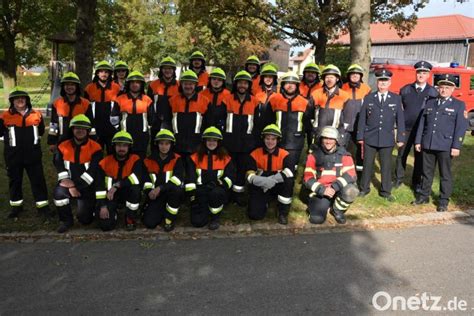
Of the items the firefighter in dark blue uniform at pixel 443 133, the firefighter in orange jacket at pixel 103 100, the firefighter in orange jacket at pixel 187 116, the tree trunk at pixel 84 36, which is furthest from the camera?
the tree trunk at pixel 84 36

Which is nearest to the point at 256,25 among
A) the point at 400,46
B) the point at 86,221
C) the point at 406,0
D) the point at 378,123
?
the point at 406,0

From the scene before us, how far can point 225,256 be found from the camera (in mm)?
4938

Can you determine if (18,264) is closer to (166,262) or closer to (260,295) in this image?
(166,262)

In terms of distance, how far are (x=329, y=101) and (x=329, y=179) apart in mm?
1348

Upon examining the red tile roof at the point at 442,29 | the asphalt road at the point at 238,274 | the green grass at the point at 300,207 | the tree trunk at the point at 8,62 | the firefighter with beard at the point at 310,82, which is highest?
the red tile roof at the point at 442,29

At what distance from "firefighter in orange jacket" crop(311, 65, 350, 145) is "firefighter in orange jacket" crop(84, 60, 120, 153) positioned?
318 cm

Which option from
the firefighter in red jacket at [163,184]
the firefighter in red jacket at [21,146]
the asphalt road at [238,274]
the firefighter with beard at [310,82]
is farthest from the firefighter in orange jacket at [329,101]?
the firefighter in red jacket at [21,146]

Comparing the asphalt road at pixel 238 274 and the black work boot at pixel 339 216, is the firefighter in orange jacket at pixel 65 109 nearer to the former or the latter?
the asphalt road at pixel 238 274

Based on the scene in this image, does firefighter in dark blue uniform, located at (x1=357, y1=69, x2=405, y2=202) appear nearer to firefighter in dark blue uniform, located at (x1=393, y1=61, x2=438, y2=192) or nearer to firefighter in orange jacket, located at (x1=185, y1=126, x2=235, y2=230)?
firefighter in dark blue uniform, located at (x1=393, y1=61, x2=438, y2=192)

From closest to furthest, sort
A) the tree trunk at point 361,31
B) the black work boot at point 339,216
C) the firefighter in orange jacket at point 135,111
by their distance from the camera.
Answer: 1. the black work boot at point 339,216
2. the firefighter in orange jacket at point 135,111
3. the tree trunk at point 361,31

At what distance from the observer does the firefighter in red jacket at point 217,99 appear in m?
6.56

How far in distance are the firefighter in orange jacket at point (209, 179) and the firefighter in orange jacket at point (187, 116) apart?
385 mm

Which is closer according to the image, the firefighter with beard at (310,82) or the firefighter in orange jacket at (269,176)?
the firefighter in orange jacket at (269,176)

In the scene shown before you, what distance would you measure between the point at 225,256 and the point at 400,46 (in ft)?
153
